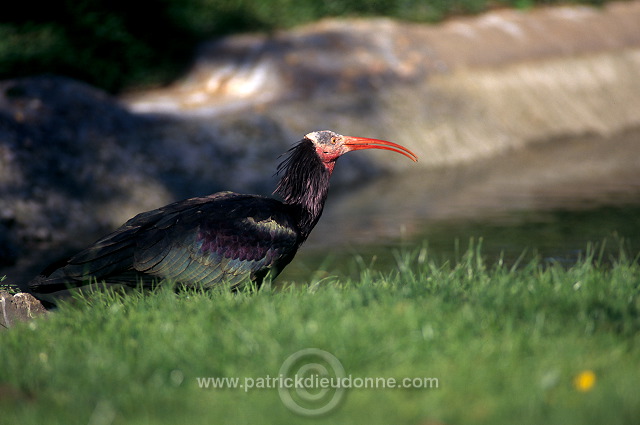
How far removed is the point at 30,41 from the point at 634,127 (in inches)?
437

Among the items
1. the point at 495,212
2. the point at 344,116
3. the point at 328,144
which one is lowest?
the point at 495,212

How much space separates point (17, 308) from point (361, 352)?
291cm

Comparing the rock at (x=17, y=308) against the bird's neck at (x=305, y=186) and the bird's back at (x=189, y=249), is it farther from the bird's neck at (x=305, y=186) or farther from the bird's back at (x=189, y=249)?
the bird's neck at (x=305, y=186)

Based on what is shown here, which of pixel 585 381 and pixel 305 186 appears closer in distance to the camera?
pixel 585 381

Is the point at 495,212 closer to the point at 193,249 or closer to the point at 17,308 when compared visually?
the point at 193,249

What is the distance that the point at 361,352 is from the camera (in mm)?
4469

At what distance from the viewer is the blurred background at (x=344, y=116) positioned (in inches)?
426

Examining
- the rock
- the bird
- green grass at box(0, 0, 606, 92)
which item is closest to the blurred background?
green grass at box(0, 0, 606, 92)

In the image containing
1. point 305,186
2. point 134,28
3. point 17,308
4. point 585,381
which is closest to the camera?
point 585,381

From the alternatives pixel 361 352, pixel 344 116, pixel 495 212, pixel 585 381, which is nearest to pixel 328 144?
pixel 361 352

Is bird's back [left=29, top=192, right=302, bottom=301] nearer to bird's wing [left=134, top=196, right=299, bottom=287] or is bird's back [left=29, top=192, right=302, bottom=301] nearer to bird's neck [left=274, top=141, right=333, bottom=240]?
bird's wing [left=134, top=196, right=299, bottom=287]

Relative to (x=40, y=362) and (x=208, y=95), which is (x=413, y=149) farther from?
(x=40, y=362)

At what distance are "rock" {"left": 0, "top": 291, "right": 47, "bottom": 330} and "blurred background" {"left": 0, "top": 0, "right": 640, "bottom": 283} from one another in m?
2.78

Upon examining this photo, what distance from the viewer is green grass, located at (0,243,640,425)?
3992 mm
